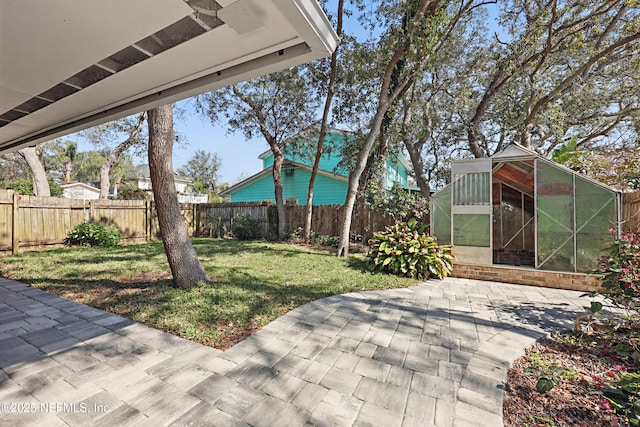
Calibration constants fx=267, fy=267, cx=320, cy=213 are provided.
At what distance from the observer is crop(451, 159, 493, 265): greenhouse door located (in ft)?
18.3

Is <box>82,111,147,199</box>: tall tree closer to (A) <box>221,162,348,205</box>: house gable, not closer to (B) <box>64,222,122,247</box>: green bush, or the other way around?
(A) <box>221,162,348,205</box>: house gable

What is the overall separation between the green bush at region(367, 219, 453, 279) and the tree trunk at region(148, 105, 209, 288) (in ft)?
12.0

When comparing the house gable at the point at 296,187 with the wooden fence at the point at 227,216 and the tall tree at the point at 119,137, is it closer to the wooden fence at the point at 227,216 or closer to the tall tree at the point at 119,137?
the wooden fence at the point at 227,216

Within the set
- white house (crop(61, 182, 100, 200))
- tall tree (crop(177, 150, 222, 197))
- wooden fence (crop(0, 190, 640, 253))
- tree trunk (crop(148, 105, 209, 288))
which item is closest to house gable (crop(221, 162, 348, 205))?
wooden fence (crop(0, 190, 640, 253))

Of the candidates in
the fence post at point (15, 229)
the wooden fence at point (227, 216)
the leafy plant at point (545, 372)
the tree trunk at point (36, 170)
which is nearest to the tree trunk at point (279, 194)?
the wooden fence at point (227, 216)

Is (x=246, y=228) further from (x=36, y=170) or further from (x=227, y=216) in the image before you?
(x=36, y=170)

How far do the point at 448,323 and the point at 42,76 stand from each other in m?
4.71

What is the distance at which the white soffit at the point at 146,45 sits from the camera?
4.88ft

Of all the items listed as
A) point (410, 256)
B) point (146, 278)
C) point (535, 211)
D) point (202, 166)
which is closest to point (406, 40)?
point (535, 211)

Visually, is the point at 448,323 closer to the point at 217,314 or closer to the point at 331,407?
the point at 331,407

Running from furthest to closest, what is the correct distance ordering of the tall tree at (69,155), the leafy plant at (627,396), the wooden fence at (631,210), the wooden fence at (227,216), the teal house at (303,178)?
the tall tree at (69,155) < the teal house at (303,178) < the wooden fence at (227,216) < the wooden fence at (631,210) < the leafy plant at (627,396)

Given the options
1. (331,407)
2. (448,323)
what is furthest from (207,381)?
(448,323)

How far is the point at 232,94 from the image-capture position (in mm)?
9938

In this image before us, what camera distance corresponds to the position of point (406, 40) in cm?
590
